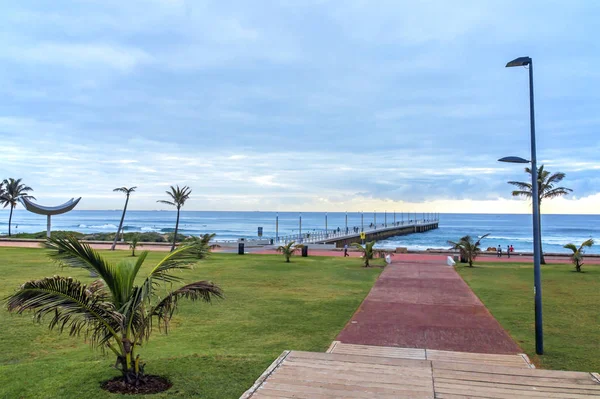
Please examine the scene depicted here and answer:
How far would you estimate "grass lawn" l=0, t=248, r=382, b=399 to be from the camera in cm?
614

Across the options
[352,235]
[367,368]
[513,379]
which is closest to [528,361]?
[513,379]

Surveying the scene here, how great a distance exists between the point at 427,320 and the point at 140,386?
7.91 meters

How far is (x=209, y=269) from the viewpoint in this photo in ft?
73.2

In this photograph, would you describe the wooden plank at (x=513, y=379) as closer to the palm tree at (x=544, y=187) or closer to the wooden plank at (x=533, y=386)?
the wooden plank at (x=533, y=386)

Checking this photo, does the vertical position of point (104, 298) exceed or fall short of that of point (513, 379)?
it exceeds it

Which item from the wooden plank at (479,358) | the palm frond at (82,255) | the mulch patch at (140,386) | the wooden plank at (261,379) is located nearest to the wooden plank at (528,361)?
the wooden plank at (479,358)

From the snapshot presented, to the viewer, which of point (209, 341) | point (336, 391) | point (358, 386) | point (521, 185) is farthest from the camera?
point (521, 185)

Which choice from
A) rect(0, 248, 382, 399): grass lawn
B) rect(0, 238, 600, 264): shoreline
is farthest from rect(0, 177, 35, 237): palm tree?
rect(0, 248, 382, 399): grass lawn

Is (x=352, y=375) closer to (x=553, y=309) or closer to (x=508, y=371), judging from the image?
(x=508, y=371)

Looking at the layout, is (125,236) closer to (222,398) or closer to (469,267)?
(469,267)

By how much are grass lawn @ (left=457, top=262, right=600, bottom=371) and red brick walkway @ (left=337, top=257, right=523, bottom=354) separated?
19.0 inches

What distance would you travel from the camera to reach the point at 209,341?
9.33 m

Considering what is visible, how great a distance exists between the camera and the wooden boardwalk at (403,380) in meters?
5.33

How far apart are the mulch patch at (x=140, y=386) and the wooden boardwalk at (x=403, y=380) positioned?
55.4 inches
